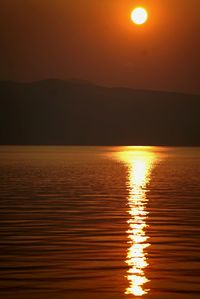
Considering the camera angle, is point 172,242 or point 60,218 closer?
point 172,242

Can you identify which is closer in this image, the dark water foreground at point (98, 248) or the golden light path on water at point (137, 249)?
the dark water foreground at point (98, 248)

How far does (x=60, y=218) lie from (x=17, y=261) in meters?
12.1

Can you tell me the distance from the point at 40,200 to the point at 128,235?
53.4 ft

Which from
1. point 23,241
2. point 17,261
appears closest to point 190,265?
point 17,261

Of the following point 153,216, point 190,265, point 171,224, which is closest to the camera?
point 190,265

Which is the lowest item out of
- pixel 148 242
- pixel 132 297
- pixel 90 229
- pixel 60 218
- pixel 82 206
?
pixel 132 297

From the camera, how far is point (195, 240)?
26.7m

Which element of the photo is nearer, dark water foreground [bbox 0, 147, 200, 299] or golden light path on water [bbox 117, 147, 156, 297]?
dark water foreground [bbox 0, 147, 200, 299]

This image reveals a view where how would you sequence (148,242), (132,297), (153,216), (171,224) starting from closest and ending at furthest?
(132,297) < (148,242) < (171,224) < (153,216)

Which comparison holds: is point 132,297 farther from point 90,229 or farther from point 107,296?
point 90,229

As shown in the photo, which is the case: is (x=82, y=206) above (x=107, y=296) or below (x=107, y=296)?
above

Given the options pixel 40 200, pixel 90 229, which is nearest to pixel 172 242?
pixel 90 229

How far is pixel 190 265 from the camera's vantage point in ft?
70.2

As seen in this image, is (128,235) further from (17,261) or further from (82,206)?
(82,206)
